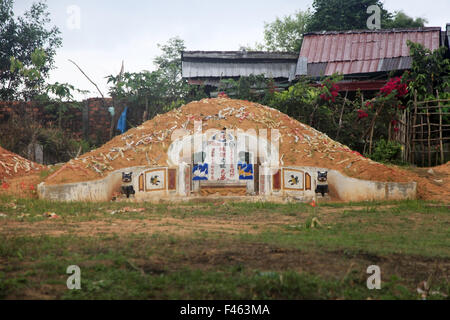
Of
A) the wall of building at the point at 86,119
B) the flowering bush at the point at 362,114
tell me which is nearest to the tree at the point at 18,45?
the wall of building at the point at 86,119

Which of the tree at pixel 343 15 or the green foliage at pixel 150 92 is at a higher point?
the tree at pixel 343 15

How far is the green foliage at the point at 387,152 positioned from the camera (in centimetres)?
1609

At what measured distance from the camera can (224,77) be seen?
66.7 feet

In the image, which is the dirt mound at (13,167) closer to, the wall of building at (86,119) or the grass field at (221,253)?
the wall of building at (86,119)

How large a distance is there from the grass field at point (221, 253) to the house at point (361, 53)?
31.8 ft

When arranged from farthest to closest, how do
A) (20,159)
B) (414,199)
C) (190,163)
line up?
(20,159)
(190,163)
(414,199)

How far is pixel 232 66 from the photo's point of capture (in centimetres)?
2062
